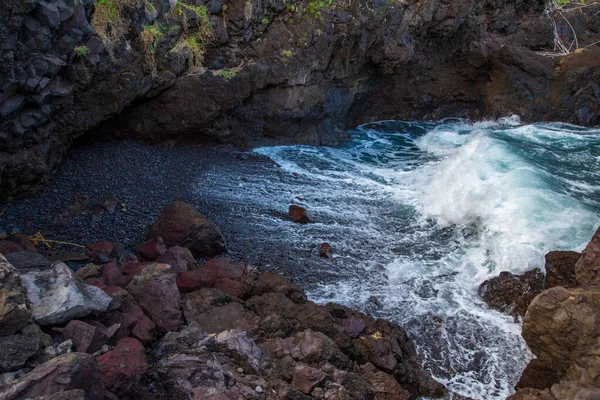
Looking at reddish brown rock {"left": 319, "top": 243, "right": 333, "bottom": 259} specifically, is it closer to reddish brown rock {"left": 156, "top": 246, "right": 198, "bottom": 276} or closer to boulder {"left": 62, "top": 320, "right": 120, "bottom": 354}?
reddish brown rock {"left": 156, "top": 246, "right": 198, "bottom": 276}

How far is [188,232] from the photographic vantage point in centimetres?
718

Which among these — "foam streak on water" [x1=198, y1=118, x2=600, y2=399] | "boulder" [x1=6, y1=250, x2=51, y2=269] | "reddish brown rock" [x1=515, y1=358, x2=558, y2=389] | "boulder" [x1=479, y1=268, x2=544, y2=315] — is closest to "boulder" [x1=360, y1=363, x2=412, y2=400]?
"foam streak on water" [x1=198, y1=118, x2=600, y2=399]

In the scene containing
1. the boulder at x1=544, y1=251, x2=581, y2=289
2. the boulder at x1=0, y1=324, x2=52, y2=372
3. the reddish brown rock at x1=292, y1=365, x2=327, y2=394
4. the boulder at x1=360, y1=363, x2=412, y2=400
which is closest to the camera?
the boulder at x1=0, y1=324, x2=52, y2=372

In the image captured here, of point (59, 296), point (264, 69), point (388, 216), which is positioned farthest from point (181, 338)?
point (264, 69)

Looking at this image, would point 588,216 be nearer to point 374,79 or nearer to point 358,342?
point 358,342

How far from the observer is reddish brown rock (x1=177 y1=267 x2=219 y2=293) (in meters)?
5.90

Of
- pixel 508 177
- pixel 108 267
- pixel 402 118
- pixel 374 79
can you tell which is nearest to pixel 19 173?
pixel 108 267

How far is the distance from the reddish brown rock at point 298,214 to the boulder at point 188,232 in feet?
5.44

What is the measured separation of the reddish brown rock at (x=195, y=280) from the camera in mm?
5898

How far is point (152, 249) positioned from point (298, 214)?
2849mm

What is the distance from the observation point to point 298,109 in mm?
12953

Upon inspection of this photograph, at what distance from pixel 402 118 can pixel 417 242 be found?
930 cm

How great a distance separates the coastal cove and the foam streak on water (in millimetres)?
27

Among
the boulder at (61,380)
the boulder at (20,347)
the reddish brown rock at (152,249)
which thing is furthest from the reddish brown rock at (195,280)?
the boulder at (61,380)
